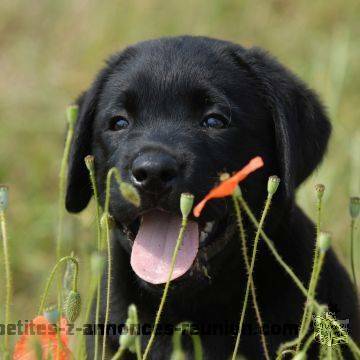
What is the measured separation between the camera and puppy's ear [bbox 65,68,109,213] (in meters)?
3.67

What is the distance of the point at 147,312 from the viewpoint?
344cm

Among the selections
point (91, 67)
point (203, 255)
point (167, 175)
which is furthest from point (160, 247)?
point (91, 67)

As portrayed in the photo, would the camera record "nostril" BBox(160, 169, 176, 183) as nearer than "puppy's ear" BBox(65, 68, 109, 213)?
Yes

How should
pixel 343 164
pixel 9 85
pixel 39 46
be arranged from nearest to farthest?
pixel 343 164
pixel 9 85
pixel 39 46

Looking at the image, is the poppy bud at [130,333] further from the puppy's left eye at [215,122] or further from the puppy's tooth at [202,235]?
the puppy's left eye at [215,122]

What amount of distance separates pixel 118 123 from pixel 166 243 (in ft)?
2.06

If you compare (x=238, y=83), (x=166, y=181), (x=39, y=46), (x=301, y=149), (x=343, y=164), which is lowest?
(x=166, y=181)

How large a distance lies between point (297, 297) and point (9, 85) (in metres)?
4.67

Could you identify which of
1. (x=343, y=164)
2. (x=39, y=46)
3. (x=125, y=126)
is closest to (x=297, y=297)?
(x=125, y=126)

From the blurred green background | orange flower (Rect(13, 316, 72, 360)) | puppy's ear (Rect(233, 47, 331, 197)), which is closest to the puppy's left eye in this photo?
puppy's ear (Rect(233, 47, 331, 197))

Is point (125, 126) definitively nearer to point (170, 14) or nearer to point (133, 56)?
point (133, 56)

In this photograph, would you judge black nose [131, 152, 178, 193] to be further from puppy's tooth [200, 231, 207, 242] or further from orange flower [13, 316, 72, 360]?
orange flower [13, 316, 72, 360]

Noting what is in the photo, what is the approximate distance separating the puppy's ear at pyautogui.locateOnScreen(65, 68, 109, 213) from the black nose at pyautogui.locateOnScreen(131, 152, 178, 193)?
738 mm

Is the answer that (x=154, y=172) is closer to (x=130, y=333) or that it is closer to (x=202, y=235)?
(x=202, y=235)
